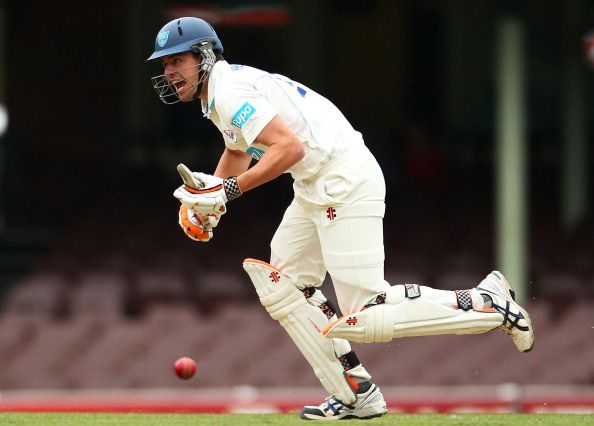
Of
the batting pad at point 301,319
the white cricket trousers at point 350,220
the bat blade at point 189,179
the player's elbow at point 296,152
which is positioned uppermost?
the player's elbow at point 296,152

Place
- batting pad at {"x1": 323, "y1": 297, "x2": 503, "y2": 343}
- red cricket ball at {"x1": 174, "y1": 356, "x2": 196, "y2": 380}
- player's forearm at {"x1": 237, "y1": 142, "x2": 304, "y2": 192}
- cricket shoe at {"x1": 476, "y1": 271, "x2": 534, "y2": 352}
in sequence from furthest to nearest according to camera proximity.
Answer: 1. red cricket ball at {"x1": 174, "y1": 356, "x2": 196, "y2": 380}
2. cricket shoe at {"x1": 476, "y1": 271, "x2": 534, "y2": 352}
3. batting pad at {"x1": 323, "y1": 297, "x2": 503, "y2": 343}
4. player's forearm at {"x1": 237, "y1": 142, "x2": 304, "y2": 192}

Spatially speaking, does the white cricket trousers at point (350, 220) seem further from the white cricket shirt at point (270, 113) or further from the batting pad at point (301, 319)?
the batting pad at point (301, 319)

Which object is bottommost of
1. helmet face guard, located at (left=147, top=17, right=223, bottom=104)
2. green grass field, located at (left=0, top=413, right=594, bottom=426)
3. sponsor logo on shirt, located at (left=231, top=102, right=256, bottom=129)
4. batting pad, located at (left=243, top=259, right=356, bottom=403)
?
green grass field, located at (left=0, top=413, right=594, bottom=426)

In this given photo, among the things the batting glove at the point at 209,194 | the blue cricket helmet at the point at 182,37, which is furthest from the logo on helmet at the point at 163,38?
the batting glove at the point at 209,194

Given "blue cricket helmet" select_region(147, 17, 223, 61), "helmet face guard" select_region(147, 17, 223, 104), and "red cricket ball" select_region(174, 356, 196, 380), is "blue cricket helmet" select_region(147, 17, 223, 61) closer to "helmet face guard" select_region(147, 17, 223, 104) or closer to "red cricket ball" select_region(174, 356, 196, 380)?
"helmet face guard" select_region(147, 17, 223, 104)

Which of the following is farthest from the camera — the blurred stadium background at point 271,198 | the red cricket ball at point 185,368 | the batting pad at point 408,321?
the blurred stadium background at point 271,198

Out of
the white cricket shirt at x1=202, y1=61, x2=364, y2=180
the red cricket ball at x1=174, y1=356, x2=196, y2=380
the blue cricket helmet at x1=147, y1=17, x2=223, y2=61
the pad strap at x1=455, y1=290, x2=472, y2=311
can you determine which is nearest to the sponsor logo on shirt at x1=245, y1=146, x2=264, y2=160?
the white cricket shirt at x1=202, y1=61, x2=364, y2=180

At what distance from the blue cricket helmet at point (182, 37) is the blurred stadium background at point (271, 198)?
3.60 metres

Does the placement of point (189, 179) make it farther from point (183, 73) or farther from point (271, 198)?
point (271, 198)

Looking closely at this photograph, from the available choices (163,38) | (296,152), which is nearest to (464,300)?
(296,152)

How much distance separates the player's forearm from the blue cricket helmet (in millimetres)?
461

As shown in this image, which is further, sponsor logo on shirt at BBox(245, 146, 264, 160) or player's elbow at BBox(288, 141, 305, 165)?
sponsor logo on shirt at BBox(245, 146, 264, 160)

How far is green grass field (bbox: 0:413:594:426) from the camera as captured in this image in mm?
5316

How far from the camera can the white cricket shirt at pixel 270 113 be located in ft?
16.4
